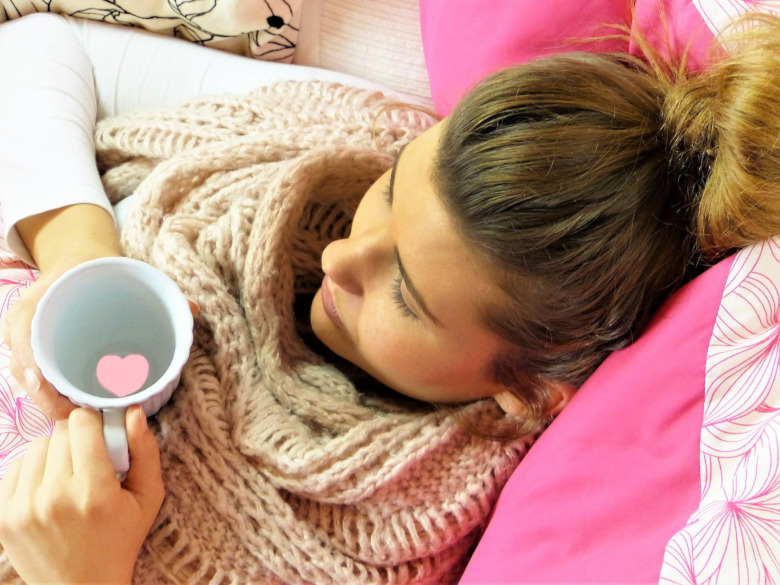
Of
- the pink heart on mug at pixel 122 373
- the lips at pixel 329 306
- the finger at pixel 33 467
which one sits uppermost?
the lips at pixel 329 306

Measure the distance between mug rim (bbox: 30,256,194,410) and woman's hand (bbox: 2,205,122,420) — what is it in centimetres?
6

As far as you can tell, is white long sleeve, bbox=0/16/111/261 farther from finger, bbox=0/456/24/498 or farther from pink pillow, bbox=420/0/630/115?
pink pillow, bbox=420/0/630/115

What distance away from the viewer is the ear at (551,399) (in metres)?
0.64

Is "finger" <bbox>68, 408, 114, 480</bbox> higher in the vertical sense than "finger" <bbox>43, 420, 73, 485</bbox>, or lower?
higher

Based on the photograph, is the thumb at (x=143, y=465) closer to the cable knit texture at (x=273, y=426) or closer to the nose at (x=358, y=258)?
the cable knit texture at (x=273, y=426)

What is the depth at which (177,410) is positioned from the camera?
650 millimetres

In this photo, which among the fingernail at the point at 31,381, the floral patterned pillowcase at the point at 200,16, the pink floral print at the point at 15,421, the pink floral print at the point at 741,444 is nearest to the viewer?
the pink floral print at the point at 741,444

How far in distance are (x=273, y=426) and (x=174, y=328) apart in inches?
6.2

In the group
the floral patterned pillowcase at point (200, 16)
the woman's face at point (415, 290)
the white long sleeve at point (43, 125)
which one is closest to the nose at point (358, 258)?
the woman's face at point (415, 290)

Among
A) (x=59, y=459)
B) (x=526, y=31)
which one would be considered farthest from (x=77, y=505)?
(x=526, y=31)

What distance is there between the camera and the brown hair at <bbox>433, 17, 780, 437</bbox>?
515mm

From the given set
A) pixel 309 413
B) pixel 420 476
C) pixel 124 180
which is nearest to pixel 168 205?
pixel 124 180

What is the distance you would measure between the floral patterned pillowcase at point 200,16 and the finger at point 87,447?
64 cm

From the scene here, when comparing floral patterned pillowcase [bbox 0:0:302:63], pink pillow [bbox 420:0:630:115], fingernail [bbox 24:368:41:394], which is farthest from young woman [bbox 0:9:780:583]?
floral patterned pillowcase [bbox 0:0:302:63]
